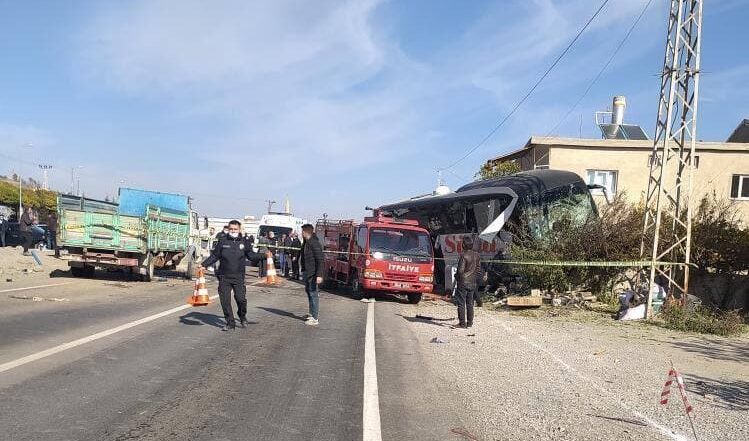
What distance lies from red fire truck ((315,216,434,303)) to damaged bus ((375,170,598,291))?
6.86 ft

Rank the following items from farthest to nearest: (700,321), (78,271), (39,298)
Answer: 1. (78,271)
2. (39,298)
3. (700,321)

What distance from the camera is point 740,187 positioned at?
26.5 metres

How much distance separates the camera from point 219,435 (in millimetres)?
4793

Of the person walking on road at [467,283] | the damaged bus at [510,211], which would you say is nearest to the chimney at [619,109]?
the damaged bus at [510,211]

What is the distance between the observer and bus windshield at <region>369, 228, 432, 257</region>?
55.6 feet

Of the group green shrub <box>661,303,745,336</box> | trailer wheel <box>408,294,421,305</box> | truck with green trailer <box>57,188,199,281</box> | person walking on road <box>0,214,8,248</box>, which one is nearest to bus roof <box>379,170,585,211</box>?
trailer wheel <box>408,294,421,305</box>

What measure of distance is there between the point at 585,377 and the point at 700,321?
20.4ft

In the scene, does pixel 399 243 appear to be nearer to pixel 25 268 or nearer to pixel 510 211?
pixel 510 211

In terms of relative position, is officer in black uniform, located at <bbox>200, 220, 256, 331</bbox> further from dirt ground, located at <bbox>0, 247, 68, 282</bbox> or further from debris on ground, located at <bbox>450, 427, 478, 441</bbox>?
dirt ground, located at <bbox>0, 247, 68, 282</bbox>

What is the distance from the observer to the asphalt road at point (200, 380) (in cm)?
498

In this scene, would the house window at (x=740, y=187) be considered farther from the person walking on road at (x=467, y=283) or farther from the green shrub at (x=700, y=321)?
the person walking on road at (x=467, y=283)

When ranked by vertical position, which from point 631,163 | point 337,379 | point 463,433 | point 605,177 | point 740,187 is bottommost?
point 463,433

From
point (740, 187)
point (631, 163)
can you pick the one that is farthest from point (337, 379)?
point (740, 187)

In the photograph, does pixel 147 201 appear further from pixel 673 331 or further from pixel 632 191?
pixel 632 191
